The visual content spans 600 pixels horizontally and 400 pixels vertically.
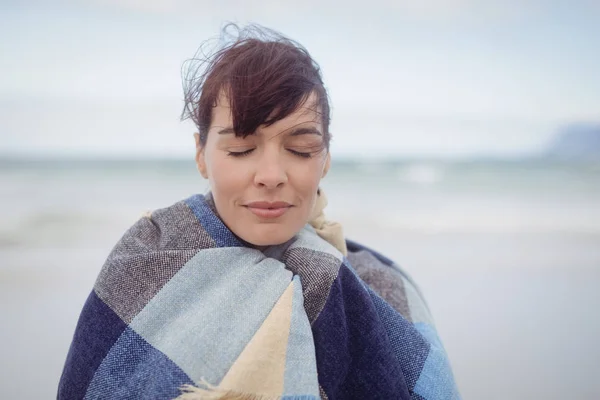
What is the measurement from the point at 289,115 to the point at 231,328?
0.54 meters

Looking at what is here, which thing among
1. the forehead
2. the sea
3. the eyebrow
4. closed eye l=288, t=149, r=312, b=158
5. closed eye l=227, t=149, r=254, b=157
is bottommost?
the sea

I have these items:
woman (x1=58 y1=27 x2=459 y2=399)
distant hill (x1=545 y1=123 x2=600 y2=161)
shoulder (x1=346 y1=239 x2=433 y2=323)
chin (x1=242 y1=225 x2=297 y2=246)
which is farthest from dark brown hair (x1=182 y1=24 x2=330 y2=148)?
distant hill (x1=545 y1=123 x2=600 y2=161)

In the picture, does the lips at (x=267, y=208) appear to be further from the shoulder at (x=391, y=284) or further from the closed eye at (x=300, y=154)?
the shoulder at (x=391, y=284)

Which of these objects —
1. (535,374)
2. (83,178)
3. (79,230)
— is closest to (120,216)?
(79,230)

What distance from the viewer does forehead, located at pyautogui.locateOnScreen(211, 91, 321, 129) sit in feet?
4.14

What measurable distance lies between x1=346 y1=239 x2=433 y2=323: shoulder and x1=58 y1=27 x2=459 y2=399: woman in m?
0.23

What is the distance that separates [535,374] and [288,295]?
211cm

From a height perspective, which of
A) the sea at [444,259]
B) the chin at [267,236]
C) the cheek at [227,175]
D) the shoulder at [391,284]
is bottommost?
the sea at [444,259]

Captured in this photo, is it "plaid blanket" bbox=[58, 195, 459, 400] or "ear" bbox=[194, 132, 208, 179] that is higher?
"ear" bbox=[194, 132, 208, 179]

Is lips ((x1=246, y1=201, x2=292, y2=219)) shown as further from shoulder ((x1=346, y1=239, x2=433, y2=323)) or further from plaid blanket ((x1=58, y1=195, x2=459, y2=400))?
shoulder ((x1=346, y1=239, x2=433, y2=323))

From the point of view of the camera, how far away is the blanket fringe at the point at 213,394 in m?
0.99

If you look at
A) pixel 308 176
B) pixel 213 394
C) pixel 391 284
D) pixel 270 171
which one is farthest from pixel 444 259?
pixel 213 394

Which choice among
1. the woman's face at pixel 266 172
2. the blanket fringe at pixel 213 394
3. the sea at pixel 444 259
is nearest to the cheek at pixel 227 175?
the woman's face at pixel 266 172

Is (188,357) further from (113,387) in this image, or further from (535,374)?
(535,374)
